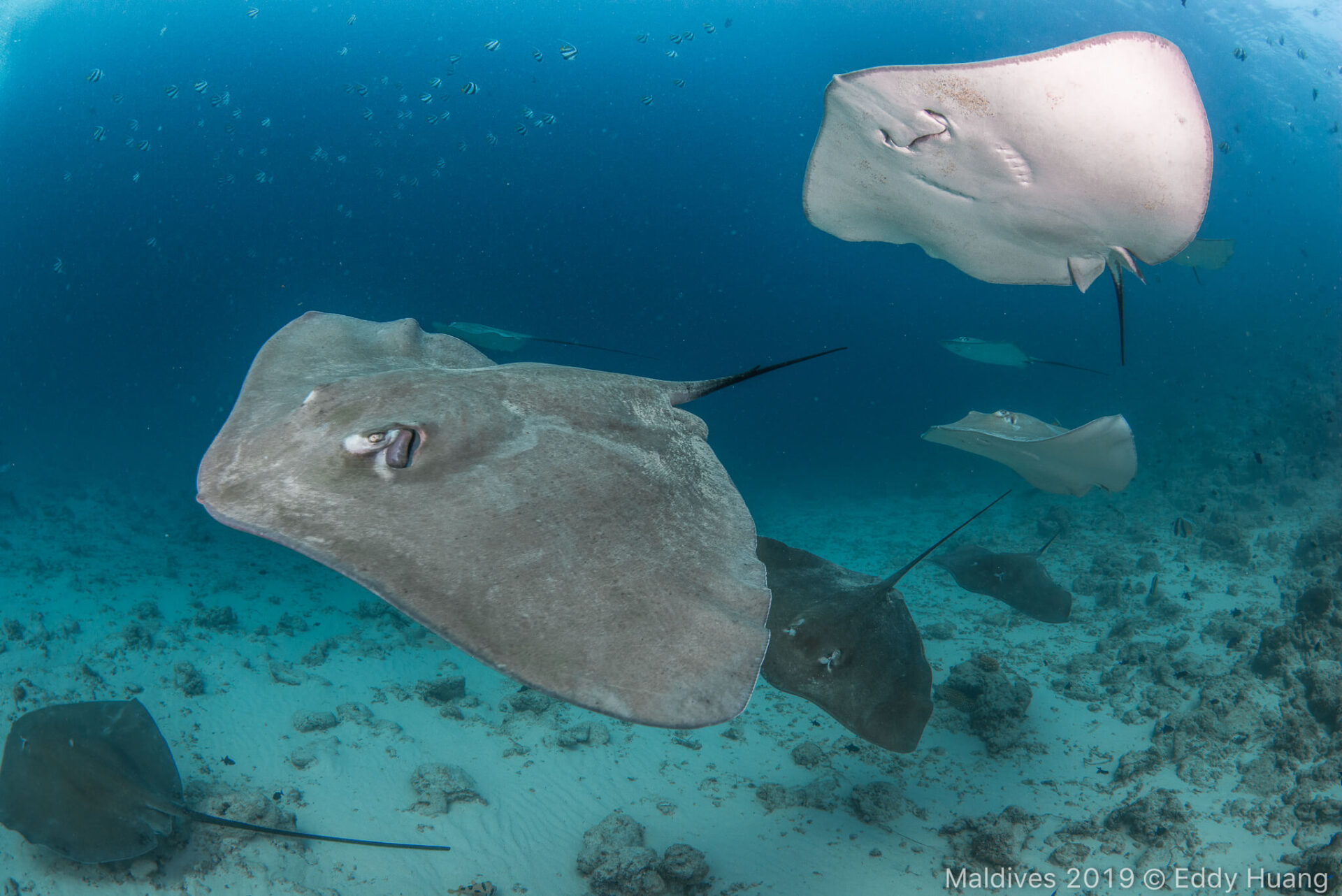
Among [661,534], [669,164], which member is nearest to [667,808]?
[661,534]

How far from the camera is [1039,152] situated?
3416 millimetres

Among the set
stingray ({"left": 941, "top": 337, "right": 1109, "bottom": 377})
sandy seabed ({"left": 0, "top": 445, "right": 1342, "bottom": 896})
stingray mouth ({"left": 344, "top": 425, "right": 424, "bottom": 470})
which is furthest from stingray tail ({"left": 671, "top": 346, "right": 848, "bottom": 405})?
stingray ({"left": 941, "top": 337, "right": 1109, "bottom": 377})

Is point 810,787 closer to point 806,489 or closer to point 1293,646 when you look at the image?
point 1293,646

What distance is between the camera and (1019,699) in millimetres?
5965

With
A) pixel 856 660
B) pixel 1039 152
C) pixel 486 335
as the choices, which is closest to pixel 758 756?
pixel 856 660

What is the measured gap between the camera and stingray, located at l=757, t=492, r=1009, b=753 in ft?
12.3

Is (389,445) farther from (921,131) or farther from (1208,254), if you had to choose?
(1208,254)

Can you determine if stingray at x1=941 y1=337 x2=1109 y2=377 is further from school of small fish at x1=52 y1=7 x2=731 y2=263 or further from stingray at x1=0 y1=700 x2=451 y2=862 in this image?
school of small fish at x1=52 y1=7 x2=731 y2=263

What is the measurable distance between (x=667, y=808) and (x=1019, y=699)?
12.5ft

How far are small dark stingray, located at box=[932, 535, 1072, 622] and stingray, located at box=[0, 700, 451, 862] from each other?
279 inches

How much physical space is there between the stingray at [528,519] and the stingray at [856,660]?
1.68 m

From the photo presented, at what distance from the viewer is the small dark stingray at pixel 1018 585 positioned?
7.79 m

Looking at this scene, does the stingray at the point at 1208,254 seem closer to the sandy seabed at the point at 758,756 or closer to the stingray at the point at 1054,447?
the sandy seabed at the point at 758,756

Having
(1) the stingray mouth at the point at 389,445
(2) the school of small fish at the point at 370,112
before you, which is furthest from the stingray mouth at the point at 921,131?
(2) the school of small fish at the point at 370,112
